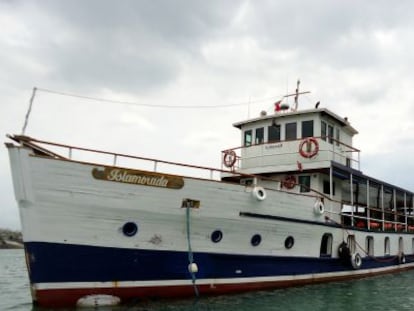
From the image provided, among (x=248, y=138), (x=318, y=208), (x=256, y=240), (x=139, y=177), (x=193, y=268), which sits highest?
(x=248, y=138)

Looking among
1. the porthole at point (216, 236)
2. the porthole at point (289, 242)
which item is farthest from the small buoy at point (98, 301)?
the porthole at point (289, 242)

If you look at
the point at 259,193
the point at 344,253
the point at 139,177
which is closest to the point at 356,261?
the point at 344,253

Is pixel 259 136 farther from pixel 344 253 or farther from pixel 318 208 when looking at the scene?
pixel 344 253

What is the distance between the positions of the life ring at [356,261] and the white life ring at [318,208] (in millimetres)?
2383

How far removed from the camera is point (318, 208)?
13.4 m

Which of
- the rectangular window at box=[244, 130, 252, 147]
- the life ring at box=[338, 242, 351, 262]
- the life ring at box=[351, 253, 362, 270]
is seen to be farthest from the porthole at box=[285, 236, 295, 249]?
the rectangular window at box=[244, 130, 252, 147]

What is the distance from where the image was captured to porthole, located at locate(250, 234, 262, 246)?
11812 mm

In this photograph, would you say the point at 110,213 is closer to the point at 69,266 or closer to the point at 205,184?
the point at 69,266

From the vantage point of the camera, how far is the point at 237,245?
11492 mm

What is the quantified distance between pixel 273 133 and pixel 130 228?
25.7 feet

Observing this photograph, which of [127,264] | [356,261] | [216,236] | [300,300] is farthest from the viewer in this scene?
[356,261]

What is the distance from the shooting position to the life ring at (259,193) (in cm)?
1166

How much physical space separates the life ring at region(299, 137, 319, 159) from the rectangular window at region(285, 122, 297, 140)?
0.96m

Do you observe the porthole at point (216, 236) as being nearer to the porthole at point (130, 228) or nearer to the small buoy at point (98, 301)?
the porthole at point (130, 228)
